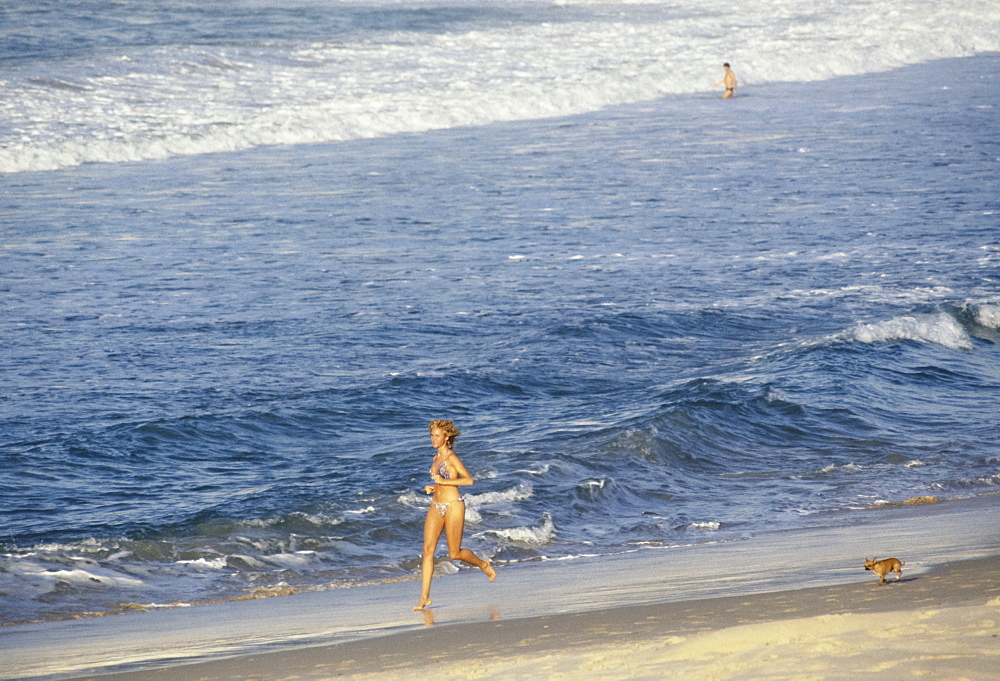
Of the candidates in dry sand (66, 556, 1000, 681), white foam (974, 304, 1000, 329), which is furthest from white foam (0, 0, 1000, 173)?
dry sand (66, 556, 1000, 681)

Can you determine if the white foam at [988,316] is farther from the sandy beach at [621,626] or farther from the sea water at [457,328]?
the sandy beach at [621,626]

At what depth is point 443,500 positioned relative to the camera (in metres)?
7.32

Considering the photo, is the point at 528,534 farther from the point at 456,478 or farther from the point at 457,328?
the point at 457,328

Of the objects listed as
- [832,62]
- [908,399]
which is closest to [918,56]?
[832,62]

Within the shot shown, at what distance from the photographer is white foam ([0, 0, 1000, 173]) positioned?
29578 mm

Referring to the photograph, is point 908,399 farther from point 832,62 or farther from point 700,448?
point 832,62

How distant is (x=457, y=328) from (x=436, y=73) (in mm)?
26244

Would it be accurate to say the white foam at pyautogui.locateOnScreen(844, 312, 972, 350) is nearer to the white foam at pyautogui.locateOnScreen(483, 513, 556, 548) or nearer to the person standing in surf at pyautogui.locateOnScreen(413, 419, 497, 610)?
the white foam at pyautogui.locateOnScreen(483, 513, 556, 548)

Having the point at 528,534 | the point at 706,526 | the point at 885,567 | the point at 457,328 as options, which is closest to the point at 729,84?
the point at 457,328

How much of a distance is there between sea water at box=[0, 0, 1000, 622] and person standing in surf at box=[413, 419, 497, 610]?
154cm

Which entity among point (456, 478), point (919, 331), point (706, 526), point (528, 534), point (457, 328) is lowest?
point (706, 526)

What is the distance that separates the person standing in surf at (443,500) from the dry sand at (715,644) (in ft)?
1.56

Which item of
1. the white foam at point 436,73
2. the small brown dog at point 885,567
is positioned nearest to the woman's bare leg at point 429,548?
the small brown dog at point 885,567

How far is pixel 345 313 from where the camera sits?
15406 millimetres
